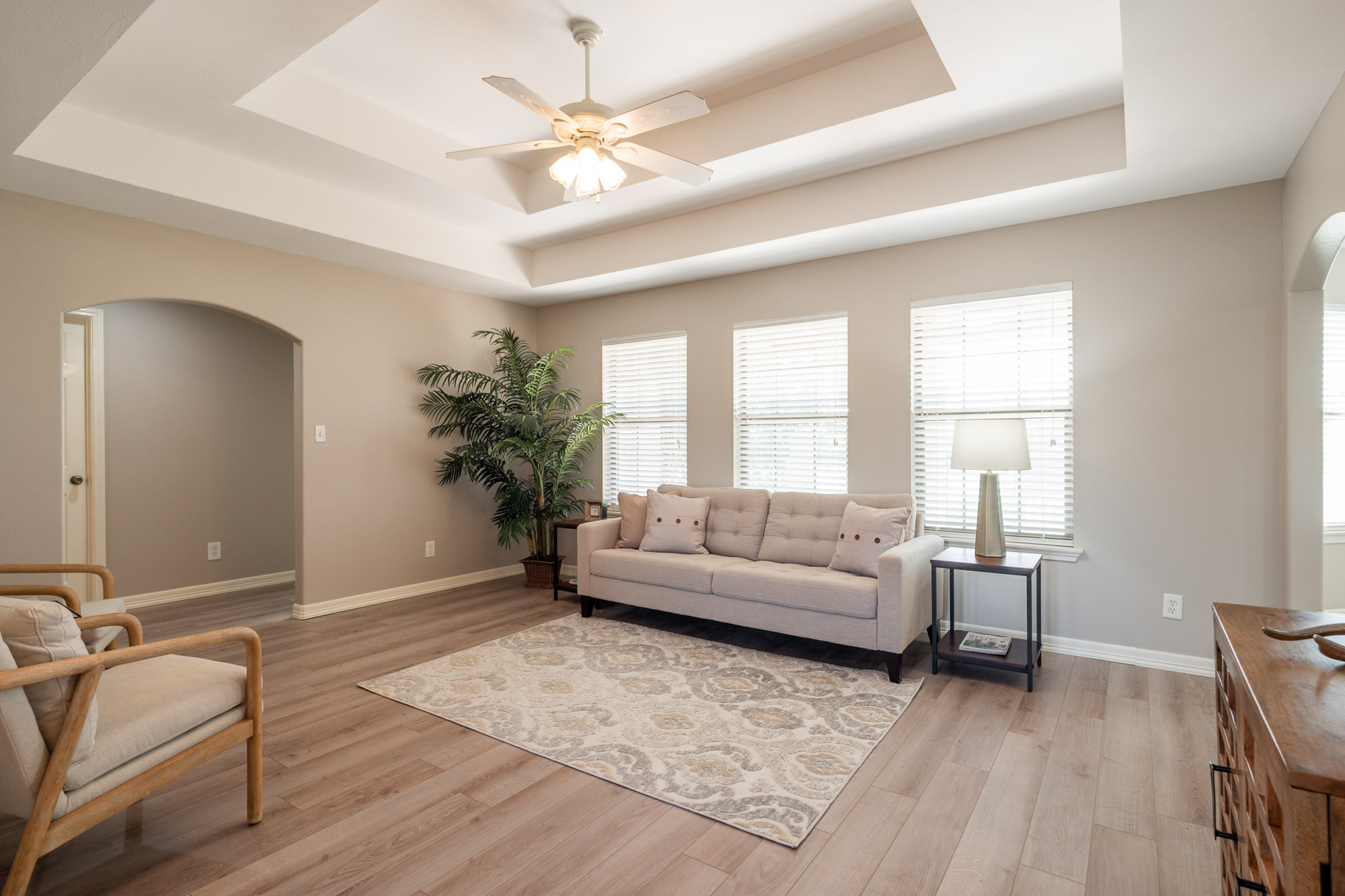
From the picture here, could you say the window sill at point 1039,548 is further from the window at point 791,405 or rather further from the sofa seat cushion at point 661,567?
the sofa seat cushion at point 661,567

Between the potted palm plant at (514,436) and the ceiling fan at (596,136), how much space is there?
263cm

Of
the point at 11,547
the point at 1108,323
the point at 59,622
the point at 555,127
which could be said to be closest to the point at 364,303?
the point at 11,547

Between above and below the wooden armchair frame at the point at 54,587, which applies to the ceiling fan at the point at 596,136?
above

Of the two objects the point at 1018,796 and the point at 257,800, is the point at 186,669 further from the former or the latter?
the point at 1018,796

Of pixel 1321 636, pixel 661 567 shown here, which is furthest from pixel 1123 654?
pixel 1321 636

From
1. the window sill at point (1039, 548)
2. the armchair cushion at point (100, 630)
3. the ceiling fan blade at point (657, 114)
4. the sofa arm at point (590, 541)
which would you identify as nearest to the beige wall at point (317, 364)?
the armchair cushion at point (100, 630)

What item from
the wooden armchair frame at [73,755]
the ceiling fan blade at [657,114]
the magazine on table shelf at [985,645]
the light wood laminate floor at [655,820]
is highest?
the ceiling fan blade at [657,114]

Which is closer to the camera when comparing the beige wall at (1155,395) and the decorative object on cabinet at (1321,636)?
the decorative object on cabinet at (1321,636)

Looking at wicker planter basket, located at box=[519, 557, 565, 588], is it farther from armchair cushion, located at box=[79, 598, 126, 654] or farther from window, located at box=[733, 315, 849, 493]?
armchair cushion, located at box=[79, 598, 126, 654]

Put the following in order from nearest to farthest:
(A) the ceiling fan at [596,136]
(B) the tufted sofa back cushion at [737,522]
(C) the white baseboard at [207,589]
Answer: (A) the ceiling fan at [596,136], (B) the tufted sofa back cushion at [737,522], (C) the white baseboard at [207,589]

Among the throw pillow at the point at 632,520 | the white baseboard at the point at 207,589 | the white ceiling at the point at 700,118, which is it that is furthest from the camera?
the white baseboard at the point at 207,589

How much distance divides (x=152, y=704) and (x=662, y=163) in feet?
9.01

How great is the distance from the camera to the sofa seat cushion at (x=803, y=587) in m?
3.38

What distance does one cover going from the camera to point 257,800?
2.06 m
